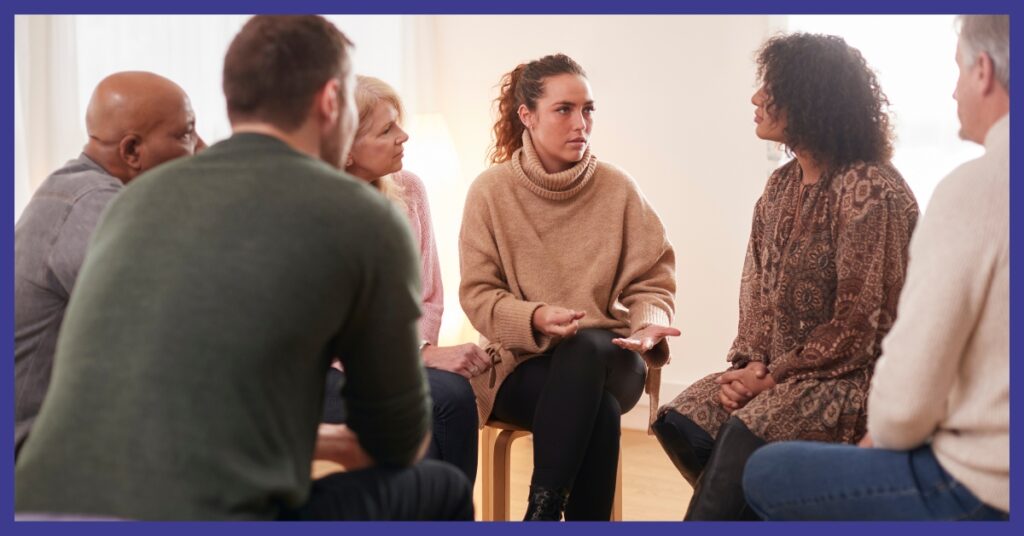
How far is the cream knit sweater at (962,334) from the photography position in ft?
4.61

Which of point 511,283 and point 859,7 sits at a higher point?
point 859,7

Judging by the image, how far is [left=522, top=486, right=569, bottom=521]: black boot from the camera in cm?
225

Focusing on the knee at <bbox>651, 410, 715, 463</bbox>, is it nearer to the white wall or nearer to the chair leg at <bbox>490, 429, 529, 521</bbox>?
the chair leg at <bbox>490, 429, 529, 521</bbox>

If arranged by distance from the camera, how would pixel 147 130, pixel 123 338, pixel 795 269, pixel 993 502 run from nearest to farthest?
pixel 123 338 < pixel 993 502 < pixel 147 130 < pixel 795 269

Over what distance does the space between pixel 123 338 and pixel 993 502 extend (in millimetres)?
1166

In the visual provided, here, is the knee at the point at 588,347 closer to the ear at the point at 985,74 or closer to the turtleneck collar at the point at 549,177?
the turtleneck collar at the point at 549,177

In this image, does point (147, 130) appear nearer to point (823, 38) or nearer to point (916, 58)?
point (823, 38)

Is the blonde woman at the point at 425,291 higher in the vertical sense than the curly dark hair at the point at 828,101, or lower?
lower

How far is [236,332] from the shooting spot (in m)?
1.24

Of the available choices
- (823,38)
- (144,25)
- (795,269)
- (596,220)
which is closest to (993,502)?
(795,269)

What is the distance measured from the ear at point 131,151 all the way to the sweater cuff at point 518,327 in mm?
941

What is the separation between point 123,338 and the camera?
4.10ft

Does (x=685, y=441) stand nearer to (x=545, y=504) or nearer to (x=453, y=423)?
(x=545, y=504)

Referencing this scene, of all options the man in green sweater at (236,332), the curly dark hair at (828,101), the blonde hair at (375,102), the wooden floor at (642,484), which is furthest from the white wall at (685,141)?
the man in green sweater at (236,332)
